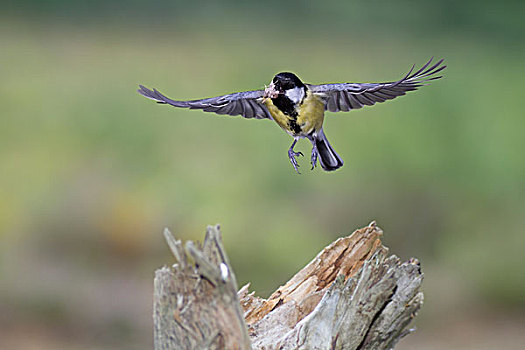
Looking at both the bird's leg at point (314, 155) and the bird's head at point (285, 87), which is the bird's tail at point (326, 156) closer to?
the bird's leg at point (314, 155)

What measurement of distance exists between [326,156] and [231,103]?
0.76 feet

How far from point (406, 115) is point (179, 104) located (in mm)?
1815

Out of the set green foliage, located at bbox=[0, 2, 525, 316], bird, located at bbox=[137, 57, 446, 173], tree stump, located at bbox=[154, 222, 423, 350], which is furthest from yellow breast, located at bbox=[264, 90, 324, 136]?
green foliage, located at bbox=[0, 2, 525, 316]

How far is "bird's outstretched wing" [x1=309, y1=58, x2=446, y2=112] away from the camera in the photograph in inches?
48.3

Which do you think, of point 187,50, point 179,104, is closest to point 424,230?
point 187,50

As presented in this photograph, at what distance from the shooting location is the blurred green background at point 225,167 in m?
2.66

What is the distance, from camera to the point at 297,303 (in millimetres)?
1349

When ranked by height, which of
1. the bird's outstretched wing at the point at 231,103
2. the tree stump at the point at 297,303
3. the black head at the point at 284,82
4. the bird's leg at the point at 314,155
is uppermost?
the bird's outstretched wing at the point at 231,103

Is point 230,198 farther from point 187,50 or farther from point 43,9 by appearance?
point 43,9

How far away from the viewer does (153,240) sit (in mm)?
2715

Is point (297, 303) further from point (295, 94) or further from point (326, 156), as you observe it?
point (295, 94)

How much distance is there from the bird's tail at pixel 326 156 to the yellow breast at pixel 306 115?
6cm

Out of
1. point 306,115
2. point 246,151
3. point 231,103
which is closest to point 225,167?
point 246,151

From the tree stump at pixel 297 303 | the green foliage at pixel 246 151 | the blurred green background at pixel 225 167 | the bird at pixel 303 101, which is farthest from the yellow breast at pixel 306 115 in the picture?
the blurred green background at pixel 225 167
